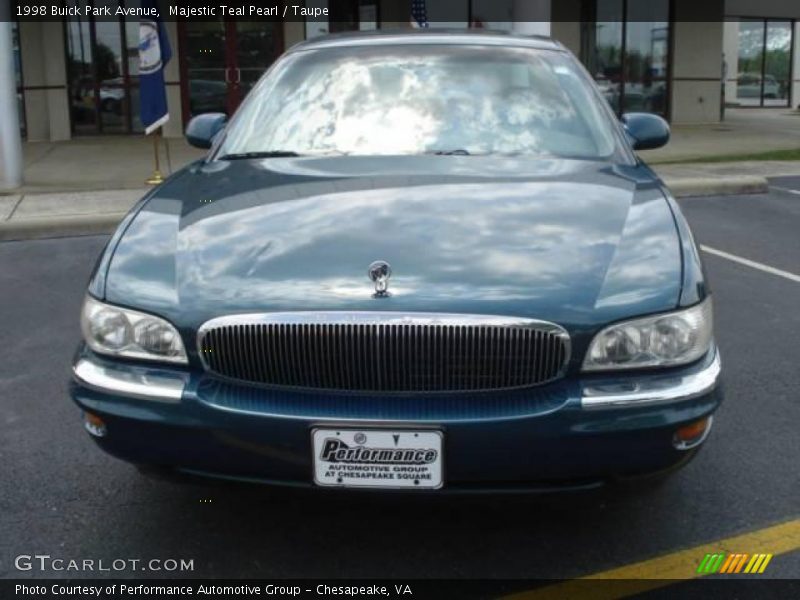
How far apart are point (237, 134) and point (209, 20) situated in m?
15.2

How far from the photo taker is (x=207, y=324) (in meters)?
2.51

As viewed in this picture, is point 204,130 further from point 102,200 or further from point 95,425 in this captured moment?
point 102,200

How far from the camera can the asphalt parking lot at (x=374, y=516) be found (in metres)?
2.77

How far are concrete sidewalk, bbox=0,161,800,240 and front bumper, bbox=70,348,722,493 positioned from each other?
20.3ft

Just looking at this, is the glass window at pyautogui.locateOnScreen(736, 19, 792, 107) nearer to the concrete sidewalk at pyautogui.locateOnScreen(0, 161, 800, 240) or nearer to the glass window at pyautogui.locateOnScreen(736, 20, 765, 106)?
the glass window at pyautogui.locateOnScreen(736, 20, 765, 106)

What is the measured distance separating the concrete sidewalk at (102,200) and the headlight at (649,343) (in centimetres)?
677

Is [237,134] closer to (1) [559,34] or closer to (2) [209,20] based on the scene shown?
(2) [209,20]

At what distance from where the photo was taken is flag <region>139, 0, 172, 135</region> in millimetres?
10859

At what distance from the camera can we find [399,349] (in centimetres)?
243

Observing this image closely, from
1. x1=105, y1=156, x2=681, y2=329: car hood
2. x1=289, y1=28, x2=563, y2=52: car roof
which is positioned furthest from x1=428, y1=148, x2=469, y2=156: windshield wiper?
x1=289, y1=28, x2=563, y2=52: car roof

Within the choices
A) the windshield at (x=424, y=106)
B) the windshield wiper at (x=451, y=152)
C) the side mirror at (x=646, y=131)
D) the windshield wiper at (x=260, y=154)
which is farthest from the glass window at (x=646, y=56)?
the windshield wiper at (x=260, y=154)

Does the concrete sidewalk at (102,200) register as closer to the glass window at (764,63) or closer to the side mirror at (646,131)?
the side mirror at (646,131)

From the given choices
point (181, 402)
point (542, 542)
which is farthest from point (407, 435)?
point (542, 542)

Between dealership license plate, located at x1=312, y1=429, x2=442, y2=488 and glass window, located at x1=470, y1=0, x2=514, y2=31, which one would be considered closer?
dealership license plate, located at x1=312, y1=429, x2=442, y2=488
